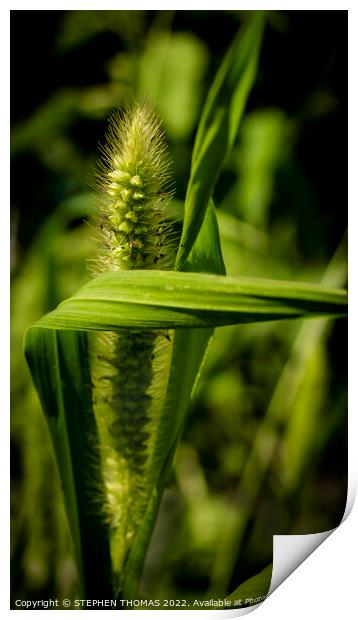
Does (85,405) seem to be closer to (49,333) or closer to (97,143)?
(49,333)

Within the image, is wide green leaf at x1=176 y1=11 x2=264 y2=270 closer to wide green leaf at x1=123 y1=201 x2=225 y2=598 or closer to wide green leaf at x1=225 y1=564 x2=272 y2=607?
wide green leaf at x1=123 y1=201 x2=225 y2=598

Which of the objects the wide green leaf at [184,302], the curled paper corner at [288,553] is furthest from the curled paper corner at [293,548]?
the wide green leaf at [184,302]

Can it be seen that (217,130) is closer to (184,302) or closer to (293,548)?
(184,302)

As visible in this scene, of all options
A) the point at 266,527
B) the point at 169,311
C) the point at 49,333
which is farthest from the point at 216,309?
the point at 266,527

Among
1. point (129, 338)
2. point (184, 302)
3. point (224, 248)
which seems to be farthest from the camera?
point (224, 248)

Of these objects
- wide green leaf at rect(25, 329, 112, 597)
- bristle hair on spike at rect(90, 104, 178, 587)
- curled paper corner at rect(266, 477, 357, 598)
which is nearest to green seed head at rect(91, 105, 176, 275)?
bristle hair on spike at rect(90, 104, 178, 587)

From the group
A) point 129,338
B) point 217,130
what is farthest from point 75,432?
point 217,130

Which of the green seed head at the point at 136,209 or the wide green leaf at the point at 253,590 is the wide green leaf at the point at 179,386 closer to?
the green seed head at the point at 136,209
